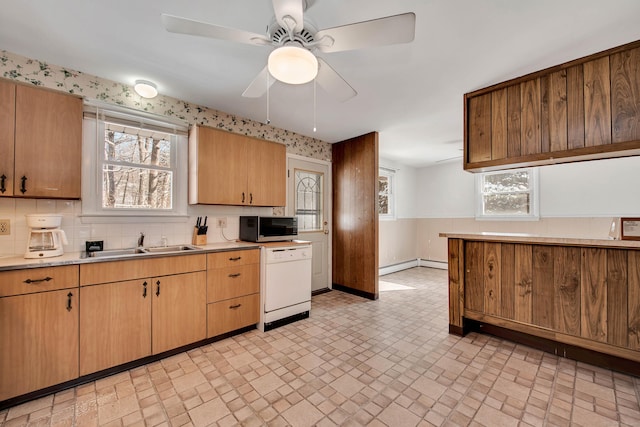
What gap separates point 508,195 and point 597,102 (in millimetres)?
3279

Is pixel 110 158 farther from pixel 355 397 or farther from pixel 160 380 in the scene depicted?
pixel 355 397

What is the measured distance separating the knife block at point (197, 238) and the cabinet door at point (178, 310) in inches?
22.1

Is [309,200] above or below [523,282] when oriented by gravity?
above

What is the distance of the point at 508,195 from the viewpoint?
16.7 ft

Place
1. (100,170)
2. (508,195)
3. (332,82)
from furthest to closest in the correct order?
1. (508,195)
2. (100,170)
3. (332,82)

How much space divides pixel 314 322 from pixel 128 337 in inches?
71.8

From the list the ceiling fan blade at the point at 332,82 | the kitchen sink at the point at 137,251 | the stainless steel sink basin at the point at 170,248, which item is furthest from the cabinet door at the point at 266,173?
the ceiling fan blade at the point at 332,82

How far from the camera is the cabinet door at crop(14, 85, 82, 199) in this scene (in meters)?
1.96

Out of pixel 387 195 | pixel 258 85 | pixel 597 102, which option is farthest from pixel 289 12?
pixel 387 195

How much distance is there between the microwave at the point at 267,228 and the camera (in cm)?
308

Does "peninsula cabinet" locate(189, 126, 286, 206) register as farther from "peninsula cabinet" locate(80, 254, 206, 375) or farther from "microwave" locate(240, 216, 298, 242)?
"peninsula cabinet" locate(80, 254, 206, 375)

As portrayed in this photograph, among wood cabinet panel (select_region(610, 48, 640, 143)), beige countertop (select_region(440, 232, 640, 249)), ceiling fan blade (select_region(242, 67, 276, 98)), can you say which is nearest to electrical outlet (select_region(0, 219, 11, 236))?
ceiling fan blade (select_region(242, 67, 276, 98))

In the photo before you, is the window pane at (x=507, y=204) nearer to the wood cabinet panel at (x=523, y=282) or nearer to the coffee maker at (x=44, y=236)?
the wood cabinet panel at (x=523, y=282)

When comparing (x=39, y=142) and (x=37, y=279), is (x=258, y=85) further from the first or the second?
(x=37, y=279)
